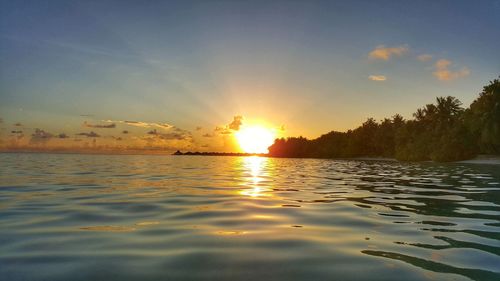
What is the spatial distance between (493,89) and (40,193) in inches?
3402

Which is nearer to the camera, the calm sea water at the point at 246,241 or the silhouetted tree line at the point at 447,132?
the calm sea water at the point at 246,241

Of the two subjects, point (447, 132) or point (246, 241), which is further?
point (447, 132)

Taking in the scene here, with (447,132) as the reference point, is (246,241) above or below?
below

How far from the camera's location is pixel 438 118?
352 feet

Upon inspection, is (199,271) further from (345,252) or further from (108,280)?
(345,252)

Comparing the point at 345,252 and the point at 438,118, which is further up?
the point at 438,118

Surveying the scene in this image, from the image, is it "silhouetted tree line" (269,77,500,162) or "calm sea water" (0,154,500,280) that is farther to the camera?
"silhouetted tree line" (269,77,500,162)

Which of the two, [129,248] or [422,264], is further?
[129,248]

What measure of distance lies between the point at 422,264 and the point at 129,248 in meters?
5.07

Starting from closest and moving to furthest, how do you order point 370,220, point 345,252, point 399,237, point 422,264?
point 422,264 < point 345,252 < point 399,237 < point 370,220

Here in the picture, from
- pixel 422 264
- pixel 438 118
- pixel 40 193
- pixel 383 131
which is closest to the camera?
pixel 422 264

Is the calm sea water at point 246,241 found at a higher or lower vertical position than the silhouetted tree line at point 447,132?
lower

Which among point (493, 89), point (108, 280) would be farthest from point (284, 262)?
point (493, 89)

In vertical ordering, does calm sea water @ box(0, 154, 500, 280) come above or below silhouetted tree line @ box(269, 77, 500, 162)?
below
